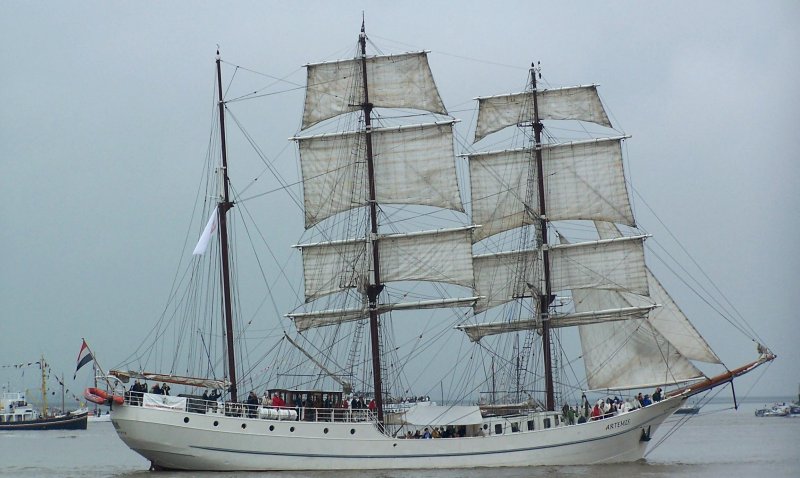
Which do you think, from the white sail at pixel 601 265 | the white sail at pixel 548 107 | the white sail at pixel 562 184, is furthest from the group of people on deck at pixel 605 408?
the white sail at pixel 548 107

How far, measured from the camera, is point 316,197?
51.6 m

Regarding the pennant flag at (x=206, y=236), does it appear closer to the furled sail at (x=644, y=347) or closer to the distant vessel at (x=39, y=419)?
the furled sail at (x=644, y=347)

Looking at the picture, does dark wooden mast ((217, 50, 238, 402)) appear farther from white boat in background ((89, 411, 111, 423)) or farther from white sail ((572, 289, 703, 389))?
white boat in background ((89, 411, 111, 423))

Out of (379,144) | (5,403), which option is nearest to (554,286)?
(379,144)

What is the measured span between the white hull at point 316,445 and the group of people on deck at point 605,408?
3.06 feet

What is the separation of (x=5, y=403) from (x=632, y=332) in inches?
3535

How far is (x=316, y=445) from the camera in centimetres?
4388

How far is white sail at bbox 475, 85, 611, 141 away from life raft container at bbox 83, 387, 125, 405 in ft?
71.9

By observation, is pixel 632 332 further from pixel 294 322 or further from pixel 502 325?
pixel 294 322

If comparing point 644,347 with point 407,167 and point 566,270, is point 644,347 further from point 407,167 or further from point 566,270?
point 407,167

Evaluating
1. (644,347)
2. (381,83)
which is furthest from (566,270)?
(381,83)

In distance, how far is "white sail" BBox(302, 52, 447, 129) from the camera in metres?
50.7

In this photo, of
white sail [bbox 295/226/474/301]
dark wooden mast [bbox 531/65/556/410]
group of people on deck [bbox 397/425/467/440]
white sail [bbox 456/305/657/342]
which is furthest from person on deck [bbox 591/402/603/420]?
white sail [bbox 295/226/474/301]

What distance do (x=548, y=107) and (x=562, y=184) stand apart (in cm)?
378
